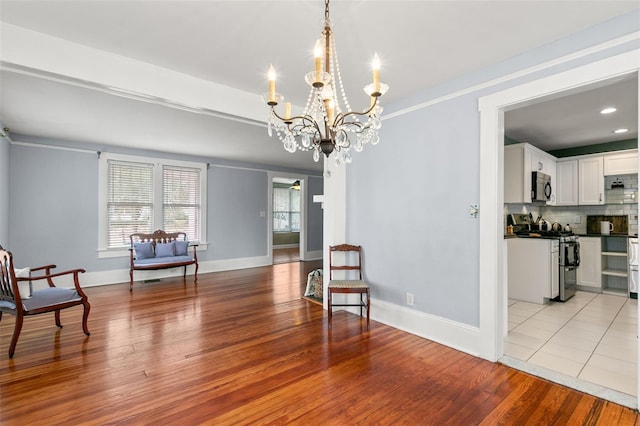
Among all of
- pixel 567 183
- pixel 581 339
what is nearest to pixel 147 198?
pixel 581 339

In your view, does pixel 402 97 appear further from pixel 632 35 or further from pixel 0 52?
pixel 0 52

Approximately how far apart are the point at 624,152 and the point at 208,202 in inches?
294

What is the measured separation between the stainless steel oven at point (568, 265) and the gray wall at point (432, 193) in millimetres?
2652

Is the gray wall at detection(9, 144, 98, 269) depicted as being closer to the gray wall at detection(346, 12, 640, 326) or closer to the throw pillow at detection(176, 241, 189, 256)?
the throw pillow at detection(176, 241, 189, 256)

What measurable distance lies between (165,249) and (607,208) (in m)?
7.84

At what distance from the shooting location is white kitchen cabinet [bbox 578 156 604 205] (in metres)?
5.18

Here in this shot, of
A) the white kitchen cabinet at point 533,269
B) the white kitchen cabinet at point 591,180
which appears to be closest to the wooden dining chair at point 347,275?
the white kitchen cabinet at point 533,269

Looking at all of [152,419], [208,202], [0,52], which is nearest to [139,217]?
[208,202]

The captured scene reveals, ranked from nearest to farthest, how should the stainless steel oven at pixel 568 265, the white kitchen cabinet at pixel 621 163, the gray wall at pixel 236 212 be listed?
the stainless steel oven at pixel 568 265, the white kitchen cabinet at pixel 621 163, the gray wall at pixel 236 212

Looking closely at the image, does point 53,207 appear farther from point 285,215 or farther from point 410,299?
point 285,215

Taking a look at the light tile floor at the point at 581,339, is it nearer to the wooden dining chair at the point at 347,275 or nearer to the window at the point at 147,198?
the wooden dining chair at the point at 347,275

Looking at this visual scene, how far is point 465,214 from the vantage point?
2.83 m

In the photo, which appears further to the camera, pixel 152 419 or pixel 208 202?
pixel 208 202

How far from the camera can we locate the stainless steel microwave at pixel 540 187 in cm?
471
